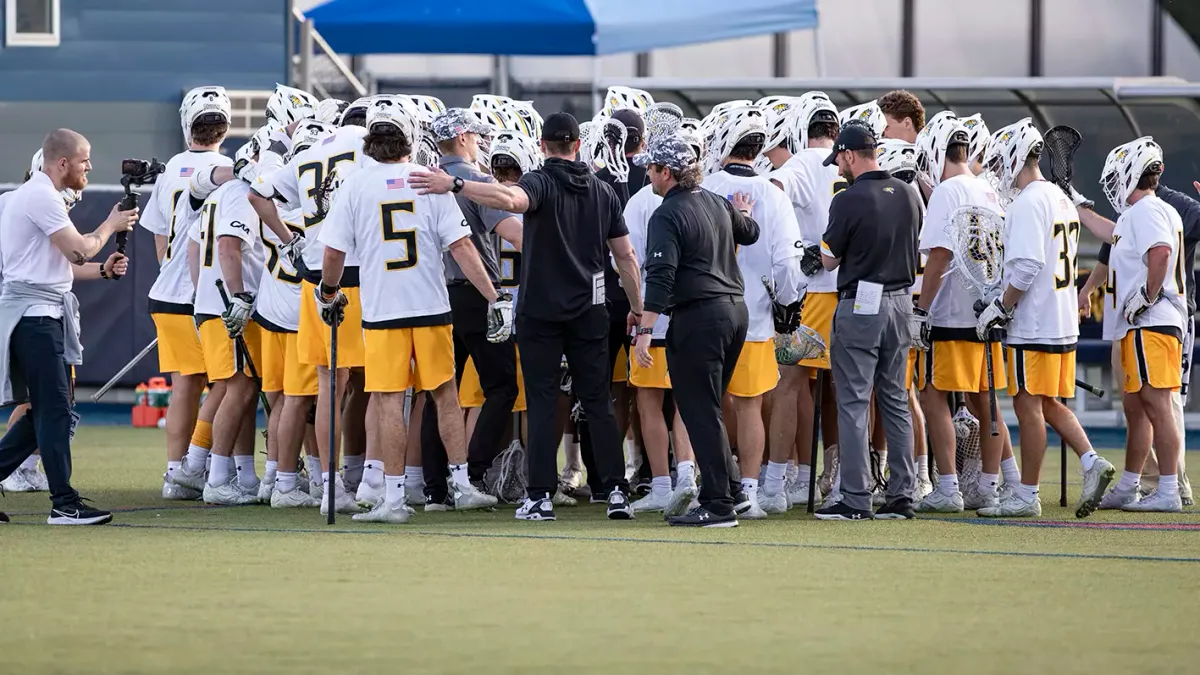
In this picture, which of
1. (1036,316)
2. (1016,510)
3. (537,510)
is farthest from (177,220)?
(1016,510)

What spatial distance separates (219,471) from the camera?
35.3 feet

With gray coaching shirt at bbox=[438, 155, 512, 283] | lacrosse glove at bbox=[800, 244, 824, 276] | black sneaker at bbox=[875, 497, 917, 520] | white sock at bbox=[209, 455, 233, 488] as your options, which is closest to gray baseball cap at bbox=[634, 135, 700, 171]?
lacrosse glove at bbox=[800, 244, 824, 276]

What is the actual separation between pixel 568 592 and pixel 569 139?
10.2ft

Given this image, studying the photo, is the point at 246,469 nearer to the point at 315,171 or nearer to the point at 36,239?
the point at 315,171

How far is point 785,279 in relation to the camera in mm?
10133

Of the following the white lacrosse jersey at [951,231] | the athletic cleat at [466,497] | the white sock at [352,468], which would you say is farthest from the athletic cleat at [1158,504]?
the white sock at [352,468]

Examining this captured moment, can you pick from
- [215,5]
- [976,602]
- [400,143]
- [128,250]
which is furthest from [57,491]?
[215,5]

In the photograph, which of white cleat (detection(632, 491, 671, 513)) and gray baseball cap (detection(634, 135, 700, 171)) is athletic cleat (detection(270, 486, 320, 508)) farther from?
gray baseball cap (detection(634, 135, 700, 171))

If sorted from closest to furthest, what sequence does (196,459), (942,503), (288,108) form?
(942,503)
(196,459)
(288,108)

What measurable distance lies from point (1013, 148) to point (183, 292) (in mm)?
4963

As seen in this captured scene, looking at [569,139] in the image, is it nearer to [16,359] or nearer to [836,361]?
[836,361]

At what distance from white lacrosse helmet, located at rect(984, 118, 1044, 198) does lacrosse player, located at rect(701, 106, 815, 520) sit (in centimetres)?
124

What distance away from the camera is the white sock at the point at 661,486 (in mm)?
10289

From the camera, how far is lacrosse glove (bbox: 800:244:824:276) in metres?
10.0
